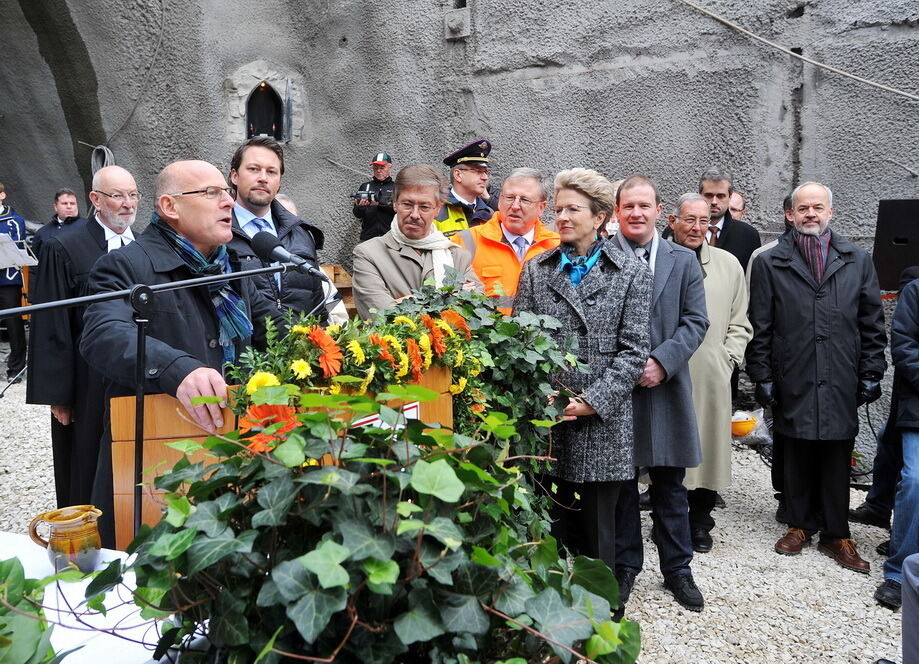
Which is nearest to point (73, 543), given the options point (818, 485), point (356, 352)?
point (356, 352)

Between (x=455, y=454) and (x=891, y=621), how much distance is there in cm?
328

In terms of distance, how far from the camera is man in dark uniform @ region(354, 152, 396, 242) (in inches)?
311

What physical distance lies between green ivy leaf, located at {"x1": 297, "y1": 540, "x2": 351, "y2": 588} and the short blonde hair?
2.51 metres

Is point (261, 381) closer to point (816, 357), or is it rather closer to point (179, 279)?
point (179, 279)

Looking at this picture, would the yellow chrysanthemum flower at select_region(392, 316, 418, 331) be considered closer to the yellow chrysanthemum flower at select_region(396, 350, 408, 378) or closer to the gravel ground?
the yellow chrysanthemum flower at select_region(396, 350, 408, 378)

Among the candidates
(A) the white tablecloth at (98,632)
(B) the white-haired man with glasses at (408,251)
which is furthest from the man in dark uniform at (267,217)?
(A) the white tablecloth at (98,632)

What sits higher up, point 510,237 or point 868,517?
point 510,237

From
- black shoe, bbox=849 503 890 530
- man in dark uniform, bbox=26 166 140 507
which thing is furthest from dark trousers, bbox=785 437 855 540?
man in dark uniform, bbox=26 166 140 507

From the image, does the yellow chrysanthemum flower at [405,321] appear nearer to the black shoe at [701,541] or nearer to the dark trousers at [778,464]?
the black shoe at [701,541]

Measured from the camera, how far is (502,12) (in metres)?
7.55

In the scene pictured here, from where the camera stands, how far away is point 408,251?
12.1ft

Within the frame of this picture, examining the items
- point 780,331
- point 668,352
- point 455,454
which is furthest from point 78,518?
point 780,331

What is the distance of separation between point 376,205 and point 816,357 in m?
4.73

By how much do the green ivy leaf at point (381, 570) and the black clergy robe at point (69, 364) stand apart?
269 cm
